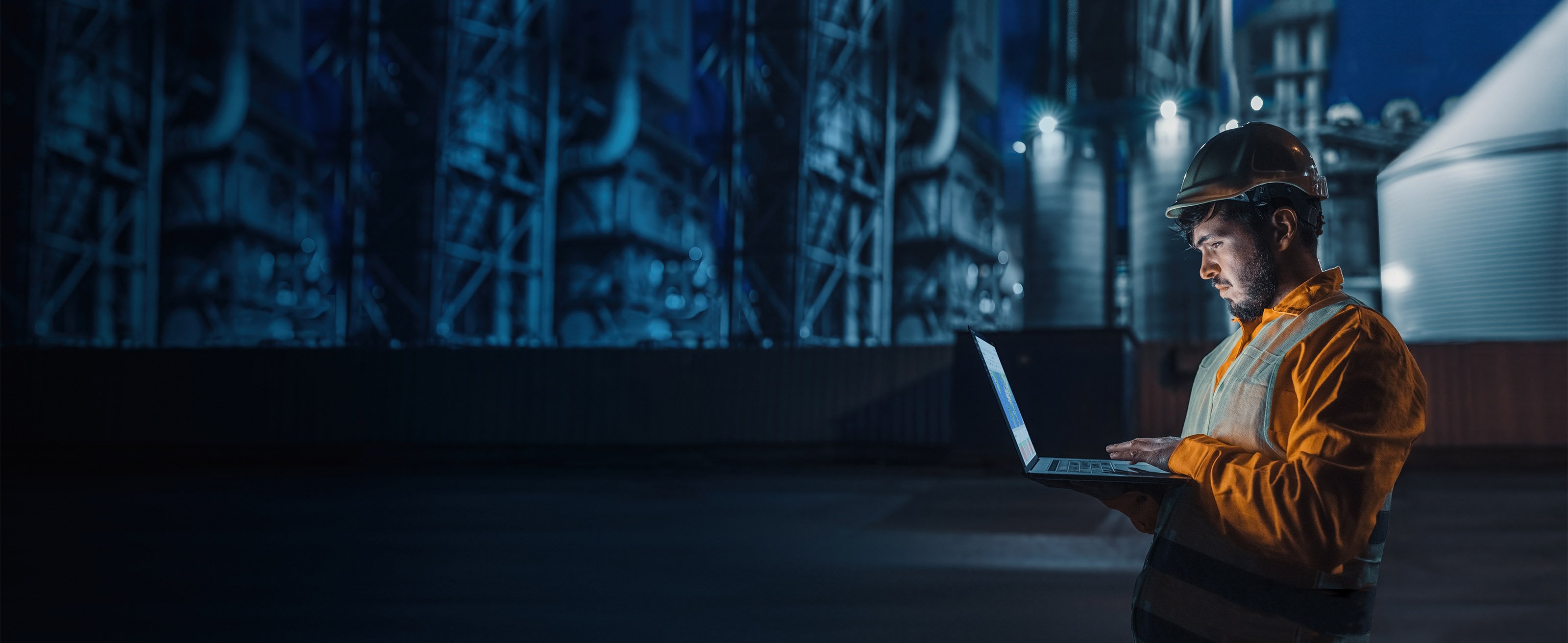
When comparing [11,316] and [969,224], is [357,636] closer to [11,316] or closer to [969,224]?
[11,316]

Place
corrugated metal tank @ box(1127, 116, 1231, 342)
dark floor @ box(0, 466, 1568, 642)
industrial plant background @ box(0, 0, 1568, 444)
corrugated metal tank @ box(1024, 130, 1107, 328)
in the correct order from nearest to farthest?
dark floor @ box(0, 466, 1568, 642) → industrial plant background @ box(0, 0, 1568, 444) → corrugated metal tank @ box(1127, 116, 1231, 342) → corrugated metal tank @ box(1024, 130, 1107, 328)

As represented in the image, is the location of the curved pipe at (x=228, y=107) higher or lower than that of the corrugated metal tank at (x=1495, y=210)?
higher

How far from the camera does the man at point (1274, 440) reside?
154cm

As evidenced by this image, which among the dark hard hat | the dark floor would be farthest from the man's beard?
the dark floor

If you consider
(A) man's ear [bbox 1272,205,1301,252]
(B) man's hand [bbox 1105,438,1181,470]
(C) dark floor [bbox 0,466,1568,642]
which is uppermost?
(A) man's ear [bbox 1272,205,1301,252]

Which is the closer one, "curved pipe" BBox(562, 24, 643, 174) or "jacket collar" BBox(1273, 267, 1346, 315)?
"jacket collar" BBox(1273, 267, 1346, 315)

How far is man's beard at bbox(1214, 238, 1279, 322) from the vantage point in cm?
182

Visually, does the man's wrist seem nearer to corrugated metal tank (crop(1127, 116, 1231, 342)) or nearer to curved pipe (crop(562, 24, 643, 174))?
corrugated metal tank (crop(1127, 116, 1231, 342))

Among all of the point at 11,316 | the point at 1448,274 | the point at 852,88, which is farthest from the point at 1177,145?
the point at 11,316

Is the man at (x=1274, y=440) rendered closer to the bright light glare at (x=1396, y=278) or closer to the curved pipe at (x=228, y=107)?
the bright light glare at (x=1396, y=278)

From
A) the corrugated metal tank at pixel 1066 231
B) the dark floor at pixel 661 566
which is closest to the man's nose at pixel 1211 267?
the dark floor at pixel 661 566

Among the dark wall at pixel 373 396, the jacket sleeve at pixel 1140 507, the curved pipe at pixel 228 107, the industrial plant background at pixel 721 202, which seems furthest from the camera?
the curved pipe at pixel 228 107

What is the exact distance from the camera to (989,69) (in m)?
29.8

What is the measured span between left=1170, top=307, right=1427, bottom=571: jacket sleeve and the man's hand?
0.47ft
